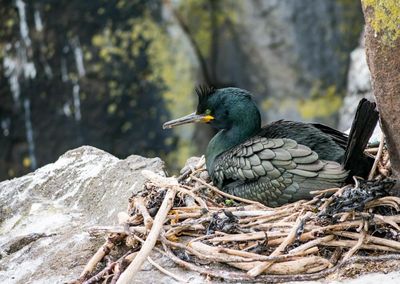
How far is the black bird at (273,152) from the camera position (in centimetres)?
411

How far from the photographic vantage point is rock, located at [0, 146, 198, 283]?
13.1ft

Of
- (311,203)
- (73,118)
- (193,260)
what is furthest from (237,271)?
(73,118)

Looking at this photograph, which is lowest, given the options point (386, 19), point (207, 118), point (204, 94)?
point (207, 118)

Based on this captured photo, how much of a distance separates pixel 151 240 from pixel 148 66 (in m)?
6.07

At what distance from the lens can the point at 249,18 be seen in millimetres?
9898

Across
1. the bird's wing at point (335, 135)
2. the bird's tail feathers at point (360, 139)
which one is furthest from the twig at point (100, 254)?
the bird's wing at point (335, 135)

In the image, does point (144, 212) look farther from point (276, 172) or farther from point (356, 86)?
point (356, 86)

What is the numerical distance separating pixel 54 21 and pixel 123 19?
2.54 ft

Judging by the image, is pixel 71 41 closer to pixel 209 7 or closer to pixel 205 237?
pixel 209 7

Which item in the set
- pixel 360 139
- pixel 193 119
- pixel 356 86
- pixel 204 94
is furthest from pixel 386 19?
pixel 356 86

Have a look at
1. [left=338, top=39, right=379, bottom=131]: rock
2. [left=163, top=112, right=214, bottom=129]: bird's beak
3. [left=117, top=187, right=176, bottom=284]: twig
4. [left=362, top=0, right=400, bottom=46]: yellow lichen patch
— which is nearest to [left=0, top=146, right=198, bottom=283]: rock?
[left=117, top=187, right=176, bottom=284]: twig

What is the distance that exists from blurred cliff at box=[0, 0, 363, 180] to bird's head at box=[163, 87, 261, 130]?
444 cm

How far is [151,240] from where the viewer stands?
3.66 metres

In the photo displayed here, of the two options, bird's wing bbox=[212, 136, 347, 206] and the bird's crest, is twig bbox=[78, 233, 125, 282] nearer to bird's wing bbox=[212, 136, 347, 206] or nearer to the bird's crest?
bird's wing bbox=[212, 136, 347, 206]
